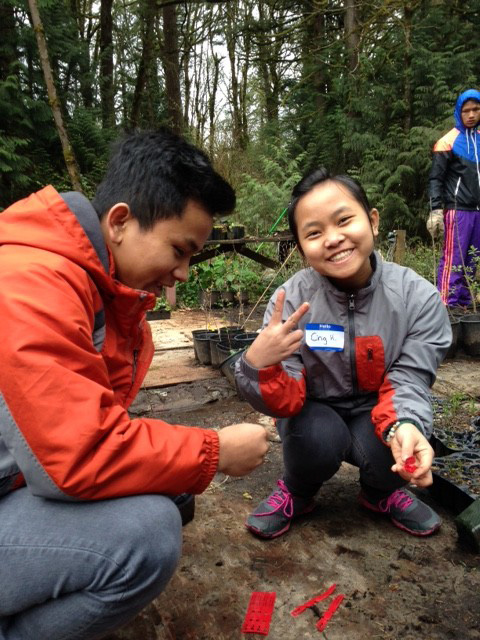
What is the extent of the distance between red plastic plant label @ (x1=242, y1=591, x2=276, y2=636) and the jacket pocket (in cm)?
75

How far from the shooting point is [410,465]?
1.38 meters

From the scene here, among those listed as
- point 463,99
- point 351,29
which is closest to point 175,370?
point 463,99

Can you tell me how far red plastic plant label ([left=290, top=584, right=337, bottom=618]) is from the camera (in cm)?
140

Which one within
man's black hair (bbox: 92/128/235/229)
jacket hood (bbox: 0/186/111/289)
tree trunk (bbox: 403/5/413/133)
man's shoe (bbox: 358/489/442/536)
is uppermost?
tree trunk (bbox: 403/5/413/133)

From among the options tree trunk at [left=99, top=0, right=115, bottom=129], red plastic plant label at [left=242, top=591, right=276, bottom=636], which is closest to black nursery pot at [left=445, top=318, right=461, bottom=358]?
red plastic plant label at [left=242, top=591, right=276, bottom=636]

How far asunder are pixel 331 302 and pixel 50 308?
1102 millimetres

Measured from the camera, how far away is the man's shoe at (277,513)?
1764 mm

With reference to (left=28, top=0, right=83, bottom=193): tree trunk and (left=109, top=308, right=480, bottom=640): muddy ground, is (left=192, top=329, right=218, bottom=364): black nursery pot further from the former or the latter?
(left=28, top=0, right=83, bottom=193): tree trunk

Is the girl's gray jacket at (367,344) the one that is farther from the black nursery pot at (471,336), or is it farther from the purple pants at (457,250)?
the purple pants at (457,250)

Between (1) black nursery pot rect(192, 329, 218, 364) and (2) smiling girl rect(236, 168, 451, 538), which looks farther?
(1) black nursery pot rect(192, 329, 218, 364)

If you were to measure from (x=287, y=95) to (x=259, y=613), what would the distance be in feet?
38.3

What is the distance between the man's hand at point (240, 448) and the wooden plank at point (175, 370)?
2339 millimetres

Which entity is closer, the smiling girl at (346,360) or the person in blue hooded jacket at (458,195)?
the smiling girl at (346,360)

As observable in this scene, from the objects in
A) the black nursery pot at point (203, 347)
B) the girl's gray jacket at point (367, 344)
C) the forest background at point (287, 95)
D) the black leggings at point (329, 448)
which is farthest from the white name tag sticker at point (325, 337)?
the forest background at point (287, 95)
